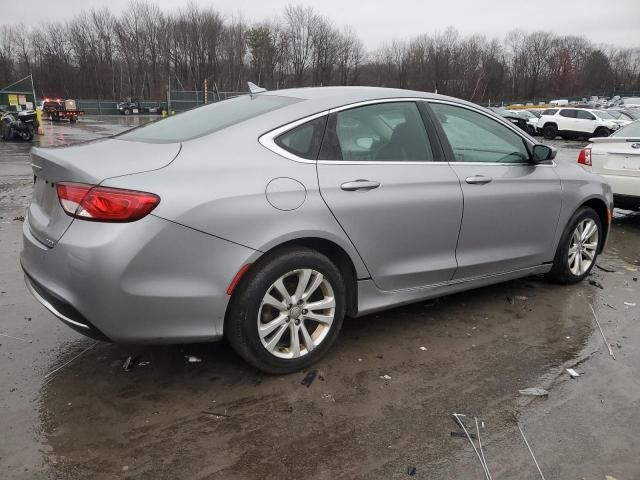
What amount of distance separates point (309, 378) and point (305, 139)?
1.41m

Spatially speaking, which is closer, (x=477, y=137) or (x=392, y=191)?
(x=392, y=191)

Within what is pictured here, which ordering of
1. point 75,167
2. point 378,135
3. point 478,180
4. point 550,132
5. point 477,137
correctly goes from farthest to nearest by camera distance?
point 550,132 → point 477,137 → point 478,180 → point 378,135 → point 75,167

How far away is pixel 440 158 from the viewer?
364 cm

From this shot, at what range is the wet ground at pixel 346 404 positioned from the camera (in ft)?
7.84

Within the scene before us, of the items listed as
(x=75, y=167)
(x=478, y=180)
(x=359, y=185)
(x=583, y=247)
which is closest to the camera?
(x=75, y=167)

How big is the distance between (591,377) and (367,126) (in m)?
2.09

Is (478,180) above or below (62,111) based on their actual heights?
above

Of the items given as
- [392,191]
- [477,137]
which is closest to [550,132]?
[477,137]

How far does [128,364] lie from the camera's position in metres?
3.22

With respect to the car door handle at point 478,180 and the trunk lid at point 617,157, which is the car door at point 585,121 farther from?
the car door handle at point 478,180

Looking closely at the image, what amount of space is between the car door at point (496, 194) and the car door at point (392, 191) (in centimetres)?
14

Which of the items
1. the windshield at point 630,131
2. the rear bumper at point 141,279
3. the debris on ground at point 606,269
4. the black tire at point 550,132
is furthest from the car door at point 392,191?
the black tire at point 550,132

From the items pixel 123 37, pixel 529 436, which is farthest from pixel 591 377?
pixel 123 37

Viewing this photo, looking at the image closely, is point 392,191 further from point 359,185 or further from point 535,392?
point 535,392
